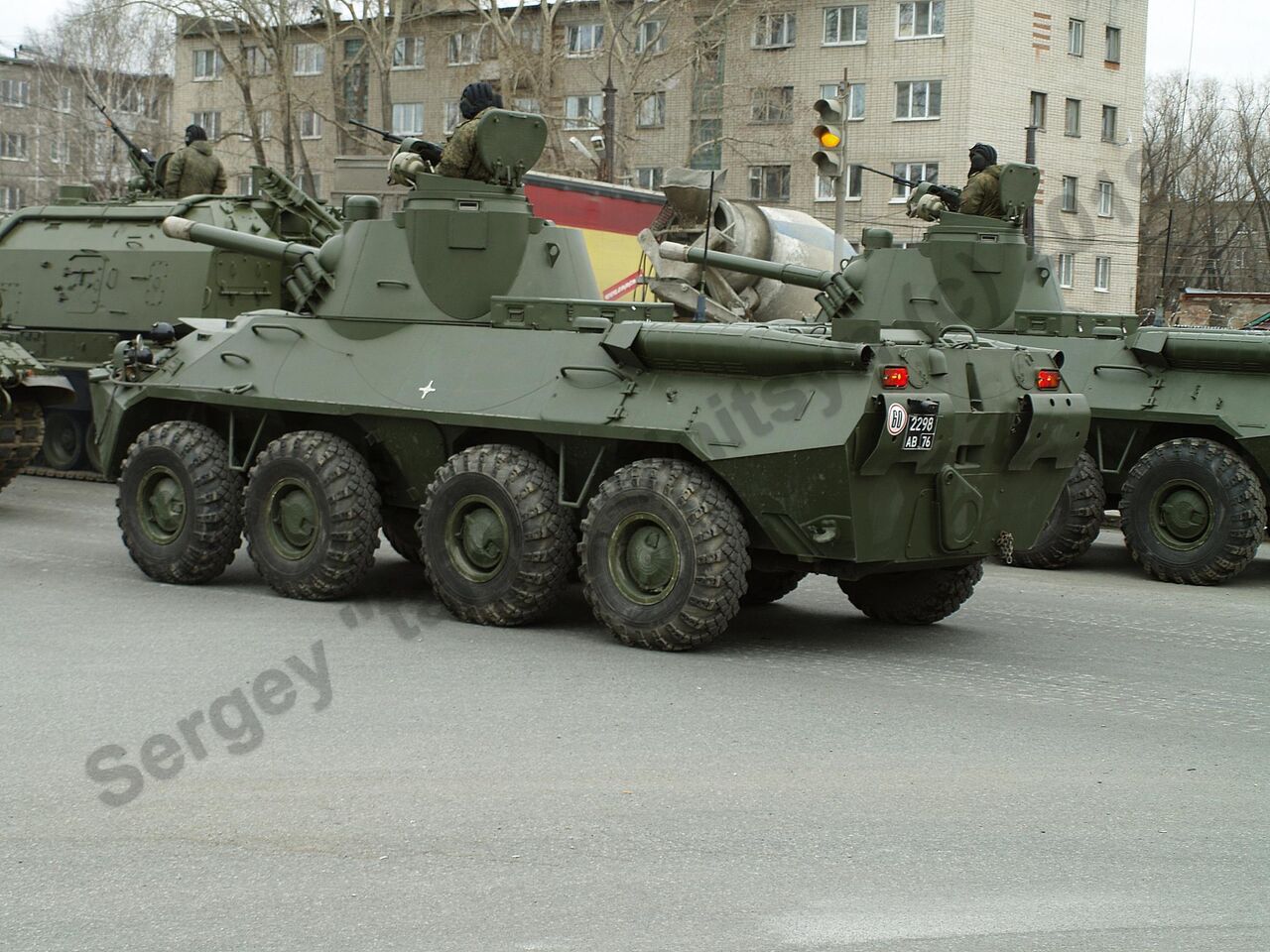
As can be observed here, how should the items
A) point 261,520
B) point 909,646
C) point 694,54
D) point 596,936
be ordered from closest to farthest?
1. point 596,936
2. point 909,646
3. point 261,520
4. point 694,54

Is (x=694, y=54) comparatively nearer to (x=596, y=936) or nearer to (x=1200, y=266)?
(x=1200, y=266)

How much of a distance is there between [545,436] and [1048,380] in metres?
2.73

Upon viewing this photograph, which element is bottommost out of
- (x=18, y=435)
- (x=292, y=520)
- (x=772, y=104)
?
(x=18, y=435)

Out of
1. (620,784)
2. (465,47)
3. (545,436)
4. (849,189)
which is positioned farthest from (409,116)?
(620,784)

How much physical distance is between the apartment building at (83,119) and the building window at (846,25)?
18228 millimetres

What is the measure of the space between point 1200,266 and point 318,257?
5090cm

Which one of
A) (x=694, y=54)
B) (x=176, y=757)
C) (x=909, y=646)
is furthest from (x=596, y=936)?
(x=694, y=54)

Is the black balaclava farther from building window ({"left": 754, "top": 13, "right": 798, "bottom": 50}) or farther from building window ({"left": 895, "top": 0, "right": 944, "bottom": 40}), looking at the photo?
building window ({"left": 754, "top": 13, "right": 798, "bottom": 50})

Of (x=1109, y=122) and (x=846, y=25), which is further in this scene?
(x=1109, y=122)

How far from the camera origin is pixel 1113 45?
163ft

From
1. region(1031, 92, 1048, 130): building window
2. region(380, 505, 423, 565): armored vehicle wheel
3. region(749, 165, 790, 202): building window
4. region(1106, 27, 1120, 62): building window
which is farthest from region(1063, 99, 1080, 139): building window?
region(380, 505, 423, 565): armored vehicle wheel

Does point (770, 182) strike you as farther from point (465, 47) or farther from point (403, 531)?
point (403, 531)

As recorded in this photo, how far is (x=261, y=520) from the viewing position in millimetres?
11234

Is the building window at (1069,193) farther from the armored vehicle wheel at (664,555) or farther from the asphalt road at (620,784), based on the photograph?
the armored vehicle wheel at (664,555)
